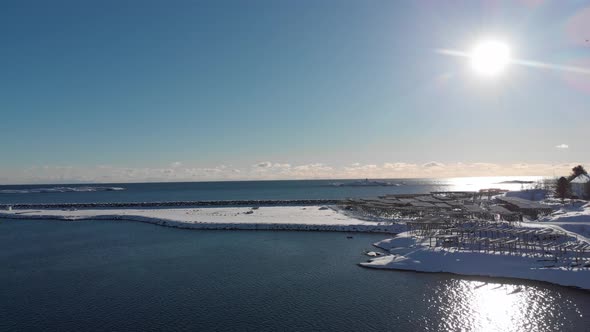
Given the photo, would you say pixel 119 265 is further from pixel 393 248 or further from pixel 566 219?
pixel 566 219

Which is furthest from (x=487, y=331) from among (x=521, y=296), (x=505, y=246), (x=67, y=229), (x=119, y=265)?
(x=67, y=229)

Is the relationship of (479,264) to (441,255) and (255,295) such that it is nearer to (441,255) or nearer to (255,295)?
(441,255)

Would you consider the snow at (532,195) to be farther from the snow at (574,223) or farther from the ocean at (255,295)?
the ocean at (255,295)

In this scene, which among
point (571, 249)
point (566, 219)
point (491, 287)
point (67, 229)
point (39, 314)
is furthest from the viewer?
point (67, 229)

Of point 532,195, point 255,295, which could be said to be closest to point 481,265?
point 255,295

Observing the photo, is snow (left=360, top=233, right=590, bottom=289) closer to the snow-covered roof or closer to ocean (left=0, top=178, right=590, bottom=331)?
ocean (left=0, top=178, right=590, bottom=331)

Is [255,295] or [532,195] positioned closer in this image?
[255,295]
